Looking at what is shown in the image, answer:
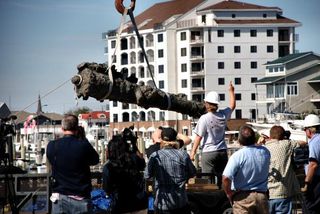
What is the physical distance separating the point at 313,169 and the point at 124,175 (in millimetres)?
2879

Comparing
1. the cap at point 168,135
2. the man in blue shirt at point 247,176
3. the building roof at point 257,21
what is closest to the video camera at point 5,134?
the cap at point 168,135

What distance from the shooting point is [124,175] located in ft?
32.8

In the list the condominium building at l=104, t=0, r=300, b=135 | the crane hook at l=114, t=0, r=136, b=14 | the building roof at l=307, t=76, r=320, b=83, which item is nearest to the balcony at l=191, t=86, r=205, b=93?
the condominium building at l=104, t=0, r=300, b=135

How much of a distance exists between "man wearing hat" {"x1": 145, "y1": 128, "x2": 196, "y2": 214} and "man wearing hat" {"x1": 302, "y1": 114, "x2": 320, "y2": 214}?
2.04 m

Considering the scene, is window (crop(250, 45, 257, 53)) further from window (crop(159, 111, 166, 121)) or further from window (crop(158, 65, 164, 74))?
window (crop(159, 111, 166, 121))

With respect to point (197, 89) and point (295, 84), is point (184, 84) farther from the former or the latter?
point (295, 84)

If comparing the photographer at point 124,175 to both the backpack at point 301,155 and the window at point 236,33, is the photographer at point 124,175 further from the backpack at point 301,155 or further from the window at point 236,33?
the window at point 236,33

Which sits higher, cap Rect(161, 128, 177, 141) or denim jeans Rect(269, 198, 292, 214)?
cap Rect(161, 128, 177, 141)

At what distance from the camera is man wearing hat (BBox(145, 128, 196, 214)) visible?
10016mm

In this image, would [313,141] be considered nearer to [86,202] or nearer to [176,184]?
[176,184]

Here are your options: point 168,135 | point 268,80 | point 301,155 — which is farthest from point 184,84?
point 168,135

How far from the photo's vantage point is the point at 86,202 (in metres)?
9.47

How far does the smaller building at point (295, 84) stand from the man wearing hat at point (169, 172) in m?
92.0

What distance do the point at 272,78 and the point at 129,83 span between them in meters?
93.3
